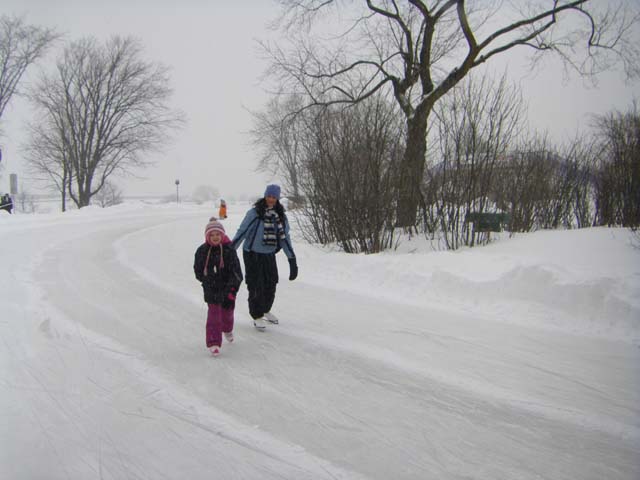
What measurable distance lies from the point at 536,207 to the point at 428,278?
5.09m

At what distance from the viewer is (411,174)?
873 centimetres

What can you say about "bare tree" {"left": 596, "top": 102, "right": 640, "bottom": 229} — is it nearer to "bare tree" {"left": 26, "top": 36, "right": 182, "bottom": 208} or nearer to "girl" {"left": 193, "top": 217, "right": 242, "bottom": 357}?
"girl" {"left": 193, "top": 217, "right": 242, "bottom": 357}

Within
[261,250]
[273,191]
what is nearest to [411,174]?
[273,191]

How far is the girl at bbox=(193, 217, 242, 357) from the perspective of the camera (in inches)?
153

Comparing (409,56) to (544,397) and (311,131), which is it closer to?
(311,131)

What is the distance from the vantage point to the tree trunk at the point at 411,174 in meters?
8.75

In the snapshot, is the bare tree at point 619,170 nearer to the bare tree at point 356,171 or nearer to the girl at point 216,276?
the bare tree at point 356,171

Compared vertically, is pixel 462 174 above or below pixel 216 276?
above

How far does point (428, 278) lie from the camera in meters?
6.39

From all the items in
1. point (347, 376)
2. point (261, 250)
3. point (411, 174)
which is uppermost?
point (411, 174)

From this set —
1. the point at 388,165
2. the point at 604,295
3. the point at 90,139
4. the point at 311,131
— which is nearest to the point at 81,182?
the point at 90,139

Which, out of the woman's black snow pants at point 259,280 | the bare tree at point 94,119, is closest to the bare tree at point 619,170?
the woman's black snow pants at point 259,280

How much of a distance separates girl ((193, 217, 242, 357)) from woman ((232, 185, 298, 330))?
2.23 feet

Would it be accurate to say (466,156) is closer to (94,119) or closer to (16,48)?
(16,48)
